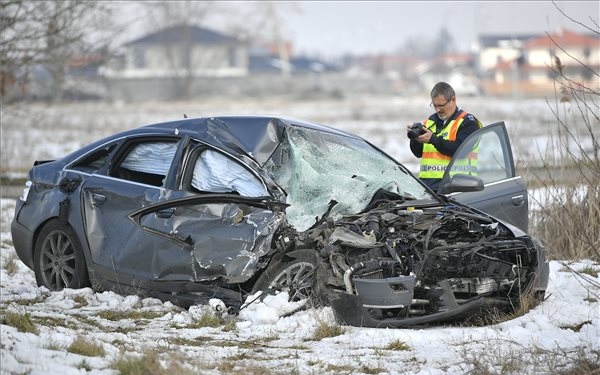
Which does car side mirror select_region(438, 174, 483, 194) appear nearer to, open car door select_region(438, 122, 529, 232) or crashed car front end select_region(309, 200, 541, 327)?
open car door select_region(438, 122, 529, 232)

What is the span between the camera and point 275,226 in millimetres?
7293

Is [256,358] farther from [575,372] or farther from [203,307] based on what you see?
[575,372]

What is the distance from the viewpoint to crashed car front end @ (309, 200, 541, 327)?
6875 millimetres

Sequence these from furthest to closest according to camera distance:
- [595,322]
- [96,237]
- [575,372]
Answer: [96,237], [595,322], [575,372]

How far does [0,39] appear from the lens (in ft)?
55.8

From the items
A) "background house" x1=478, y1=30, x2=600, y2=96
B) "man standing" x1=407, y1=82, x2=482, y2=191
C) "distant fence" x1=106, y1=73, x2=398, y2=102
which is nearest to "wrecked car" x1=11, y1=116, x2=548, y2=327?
"man standing" x1=407, y1=82, x2=482, y2=191

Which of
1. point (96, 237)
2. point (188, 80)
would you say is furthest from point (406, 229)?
point (188, 80)

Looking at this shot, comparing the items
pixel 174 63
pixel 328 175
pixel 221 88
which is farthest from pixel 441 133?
pixel 221 88

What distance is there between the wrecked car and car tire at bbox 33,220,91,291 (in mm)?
12

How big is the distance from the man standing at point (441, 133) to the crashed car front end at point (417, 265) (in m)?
1.72

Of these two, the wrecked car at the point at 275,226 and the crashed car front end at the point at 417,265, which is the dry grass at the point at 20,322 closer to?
the wrecked car at the point at 275,226

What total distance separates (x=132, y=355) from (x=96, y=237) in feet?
8.73

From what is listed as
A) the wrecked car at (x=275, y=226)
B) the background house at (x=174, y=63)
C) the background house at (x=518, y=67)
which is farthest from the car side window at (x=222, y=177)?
the background house at (x=518, y=67)

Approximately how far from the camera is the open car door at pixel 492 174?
8.73 m
